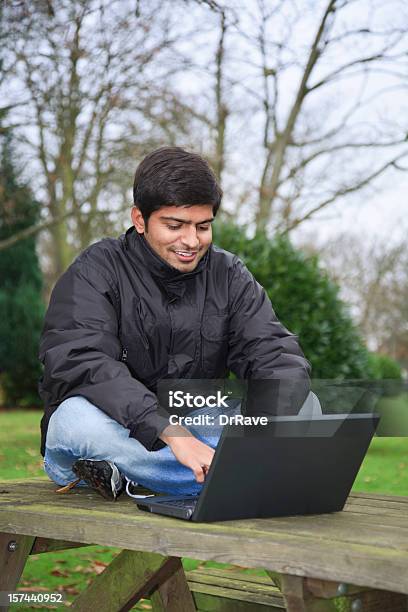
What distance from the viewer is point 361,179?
13.7m

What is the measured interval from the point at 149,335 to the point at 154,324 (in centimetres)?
4

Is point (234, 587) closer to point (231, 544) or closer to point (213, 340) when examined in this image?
point (213, 340)

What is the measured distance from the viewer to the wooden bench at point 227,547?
163 cm

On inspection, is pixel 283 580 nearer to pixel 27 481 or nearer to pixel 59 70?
pixel 27 481

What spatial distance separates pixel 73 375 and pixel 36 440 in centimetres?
654

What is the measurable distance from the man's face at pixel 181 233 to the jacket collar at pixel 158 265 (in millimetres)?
17

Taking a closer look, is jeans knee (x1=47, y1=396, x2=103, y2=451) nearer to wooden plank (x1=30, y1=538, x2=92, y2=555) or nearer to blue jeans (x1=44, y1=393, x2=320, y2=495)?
blue jeans (x1=44, y1=393, x2=320, y2=495)

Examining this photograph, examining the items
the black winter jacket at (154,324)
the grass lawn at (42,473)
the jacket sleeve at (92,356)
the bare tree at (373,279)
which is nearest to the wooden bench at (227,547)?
the jacket sleeve at (92,356)

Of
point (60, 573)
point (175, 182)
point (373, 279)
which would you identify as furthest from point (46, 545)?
point (373, 279)

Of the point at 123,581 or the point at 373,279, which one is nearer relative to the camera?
the point at 123,581

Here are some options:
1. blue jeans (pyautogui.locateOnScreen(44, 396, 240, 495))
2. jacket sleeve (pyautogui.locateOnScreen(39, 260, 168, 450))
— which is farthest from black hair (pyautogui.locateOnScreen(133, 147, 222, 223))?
blue jeans (pyautogui.locateOnScreen(44, 396, 240, 495))

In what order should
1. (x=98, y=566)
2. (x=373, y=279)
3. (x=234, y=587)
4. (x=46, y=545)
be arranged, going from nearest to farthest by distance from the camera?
(x=46, y=545)
(x=234, y=587)
(x=98, y=566)
(x=373, y=279)

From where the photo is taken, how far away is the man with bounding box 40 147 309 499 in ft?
7.57

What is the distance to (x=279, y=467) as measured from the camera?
194cm
